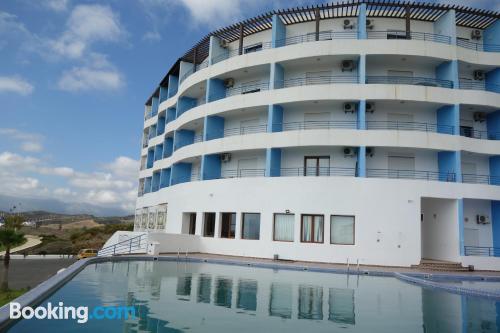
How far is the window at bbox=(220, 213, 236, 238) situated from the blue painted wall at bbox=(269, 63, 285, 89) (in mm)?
8963

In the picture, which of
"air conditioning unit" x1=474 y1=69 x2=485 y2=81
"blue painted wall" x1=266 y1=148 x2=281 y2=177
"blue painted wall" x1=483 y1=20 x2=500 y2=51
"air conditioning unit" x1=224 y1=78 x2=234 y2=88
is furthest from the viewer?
"air conditioning unit" x1=224 y1=78 x2=234 y2=88

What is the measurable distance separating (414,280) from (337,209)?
22.6 feet

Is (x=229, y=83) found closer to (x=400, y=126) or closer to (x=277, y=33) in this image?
(x=277, y=33)

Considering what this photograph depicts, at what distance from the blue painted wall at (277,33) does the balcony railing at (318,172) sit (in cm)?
857

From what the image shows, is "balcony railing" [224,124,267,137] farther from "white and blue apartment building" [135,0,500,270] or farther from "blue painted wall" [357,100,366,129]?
"blue painted wall" [357,100,366,129]

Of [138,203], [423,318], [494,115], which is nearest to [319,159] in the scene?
[494,115]

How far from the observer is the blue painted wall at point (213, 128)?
28.7 m

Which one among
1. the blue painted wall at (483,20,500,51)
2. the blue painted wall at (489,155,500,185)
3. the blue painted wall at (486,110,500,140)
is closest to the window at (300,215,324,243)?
the blue painted wall at (489,155,500,185)

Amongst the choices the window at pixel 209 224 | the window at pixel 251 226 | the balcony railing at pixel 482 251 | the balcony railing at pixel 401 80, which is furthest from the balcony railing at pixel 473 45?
the window at pixel 209 224

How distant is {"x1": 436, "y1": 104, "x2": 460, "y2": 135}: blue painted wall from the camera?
77.1ft

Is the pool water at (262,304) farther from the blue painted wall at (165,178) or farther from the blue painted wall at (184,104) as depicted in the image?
the blue painted wall at (165,178)

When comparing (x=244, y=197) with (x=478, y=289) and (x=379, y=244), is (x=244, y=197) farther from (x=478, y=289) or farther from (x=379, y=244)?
(x=478, y=289)

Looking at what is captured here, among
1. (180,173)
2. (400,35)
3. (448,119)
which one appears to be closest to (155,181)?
(180,173)

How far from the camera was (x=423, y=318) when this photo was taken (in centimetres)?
954
